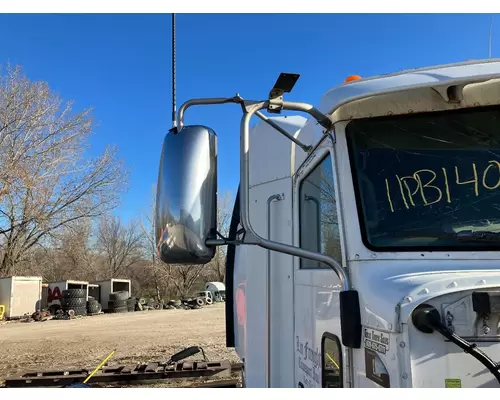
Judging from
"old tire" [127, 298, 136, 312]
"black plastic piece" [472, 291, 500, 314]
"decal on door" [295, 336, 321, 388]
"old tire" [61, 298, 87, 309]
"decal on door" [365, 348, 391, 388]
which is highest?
"black plastic piece" [472, 291, 500, 314]

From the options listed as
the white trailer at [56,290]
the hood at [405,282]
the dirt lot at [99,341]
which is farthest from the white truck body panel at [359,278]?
the white trailer at [56,290]

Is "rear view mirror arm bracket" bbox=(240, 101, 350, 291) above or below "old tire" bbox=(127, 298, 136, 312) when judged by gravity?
above

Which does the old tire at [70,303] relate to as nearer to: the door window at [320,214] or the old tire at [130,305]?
the old tire at [130,305]

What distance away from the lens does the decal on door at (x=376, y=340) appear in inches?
66.6

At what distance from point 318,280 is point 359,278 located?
1.63 ft

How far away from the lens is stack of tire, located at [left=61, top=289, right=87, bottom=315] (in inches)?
888

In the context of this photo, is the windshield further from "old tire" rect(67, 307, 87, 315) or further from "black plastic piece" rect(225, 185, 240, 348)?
"old tire" rect(67, 307, 87, 315)

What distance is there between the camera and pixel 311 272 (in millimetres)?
2529

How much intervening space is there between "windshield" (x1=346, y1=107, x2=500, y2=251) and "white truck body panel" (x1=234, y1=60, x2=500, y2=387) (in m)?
0.05

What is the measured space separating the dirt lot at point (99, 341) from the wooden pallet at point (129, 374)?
2.49 meters

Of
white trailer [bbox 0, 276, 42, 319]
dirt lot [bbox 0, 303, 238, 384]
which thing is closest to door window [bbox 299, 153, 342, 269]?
dirt lot [bbox 0, 303, 238, 384]

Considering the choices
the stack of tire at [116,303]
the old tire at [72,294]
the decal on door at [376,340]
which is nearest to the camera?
the decal on door at [376,340]

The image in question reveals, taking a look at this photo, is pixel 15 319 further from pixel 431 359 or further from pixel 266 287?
pixel 431 359

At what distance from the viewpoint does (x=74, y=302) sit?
22.6m
